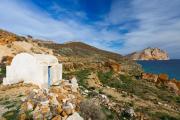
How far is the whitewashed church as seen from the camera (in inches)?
779

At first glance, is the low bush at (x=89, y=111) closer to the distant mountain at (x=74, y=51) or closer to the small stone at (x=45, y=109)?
the small stone at (x=45, y=109)

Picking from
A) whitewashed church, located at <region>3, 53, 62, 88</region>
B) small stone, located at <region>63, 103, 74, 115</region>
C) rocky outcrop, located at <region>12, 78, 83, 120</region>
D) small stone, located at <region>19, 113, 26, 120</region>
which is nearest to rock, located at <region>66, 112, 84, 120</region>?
rocky outcrop, located at <region>12, 78, 83, 120</region>

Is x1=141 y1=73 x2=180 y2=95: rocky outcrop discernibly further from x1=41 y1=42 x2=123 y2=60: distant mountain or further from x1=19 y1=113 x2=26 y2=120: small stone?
x1=19 y1=113 x2=26 y2=120: small stone

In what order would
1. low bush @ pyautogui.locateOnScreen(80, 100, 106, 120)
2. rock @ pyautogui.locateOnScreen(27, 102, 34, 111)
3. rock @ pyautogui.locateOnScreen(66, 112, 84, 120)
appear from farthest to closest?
low bush @ pyautogui.locateOnScreen(80, 100, 106, 120), rock @ pyautogui.locateOnScreen(27, 102, 34, 111), rock @ pyautogui.locateOnScreen(66, 112, 84, 120)

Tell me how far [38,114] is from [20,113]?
108cm

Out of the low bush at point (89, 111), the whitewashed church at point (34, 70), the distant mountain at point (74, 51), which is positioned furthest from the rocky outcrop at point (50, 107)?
the distant mountain at point (74, 51)

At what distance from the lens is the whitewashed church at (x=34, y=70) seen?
19781 mm

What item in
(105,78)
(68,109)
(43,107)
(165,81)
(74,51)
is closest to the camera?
(68,109)

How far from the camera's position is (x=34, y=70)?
1981 cm

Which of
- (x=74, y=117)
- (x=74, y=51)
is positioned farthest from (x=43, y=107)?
(x=74, y=51)

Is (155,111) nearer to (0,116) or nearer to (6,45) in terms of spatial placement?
(0,116)

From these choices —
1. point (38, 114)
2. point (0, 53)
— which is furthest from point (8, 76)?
point (0, 53)

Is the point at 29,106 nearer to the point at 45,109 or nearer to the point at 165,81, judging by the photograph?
the point at 45,109

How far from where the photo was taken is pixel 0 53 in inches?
1499
